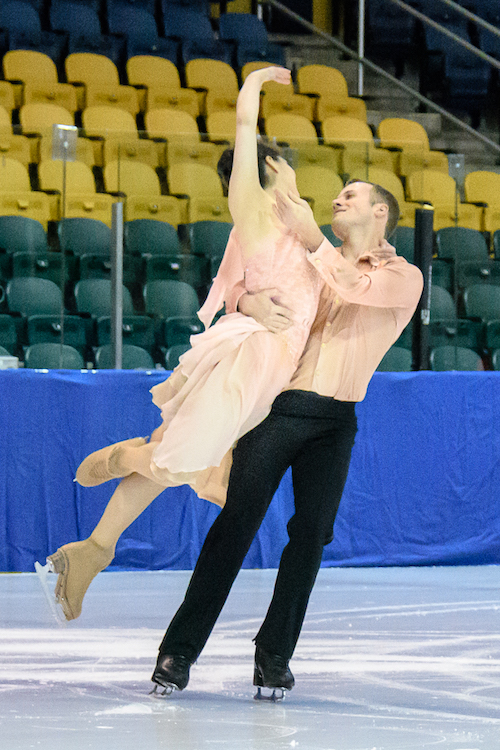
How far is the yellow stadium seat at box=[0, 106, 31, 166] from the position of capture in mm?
4648

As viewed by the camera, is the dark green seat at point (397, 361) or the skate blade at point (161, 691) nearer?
the skate blade at point (161, 691)

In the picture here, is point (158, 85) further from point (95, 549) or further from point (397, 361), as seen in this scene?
point (95, 549)

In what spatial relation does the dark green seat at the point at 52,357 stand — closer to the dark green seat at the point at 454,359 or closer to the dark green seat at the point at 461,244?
the dark green seat at the point at 454,359

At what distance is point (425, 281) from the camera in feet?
17.0

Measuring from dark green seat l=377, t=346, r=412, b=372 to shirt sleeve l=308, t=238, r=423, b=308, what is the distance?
2.54 meters

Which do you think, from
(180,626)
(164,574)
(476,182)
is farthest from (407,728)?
(476,182)

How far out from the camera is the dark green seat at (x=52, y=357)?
15.6 feet

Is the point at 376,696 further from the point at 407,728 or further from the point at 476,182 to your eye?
the point at 476,182

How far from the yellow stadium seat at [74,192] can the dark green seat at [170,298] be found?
1.17ft

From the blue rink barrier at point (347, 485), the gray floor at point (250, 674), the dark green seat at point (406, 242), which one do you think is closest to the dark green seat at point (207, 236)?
the blue rink barrier at point (347, 485)

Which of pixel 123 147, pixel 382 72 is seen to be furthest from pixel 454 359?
pixel 382 72

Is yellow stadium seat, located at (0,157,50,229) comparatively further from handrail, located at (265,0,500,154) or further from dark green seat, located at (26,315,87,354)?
handrail, located at (265,0,500,154)

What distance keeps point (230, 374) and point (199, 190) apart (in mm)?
2443

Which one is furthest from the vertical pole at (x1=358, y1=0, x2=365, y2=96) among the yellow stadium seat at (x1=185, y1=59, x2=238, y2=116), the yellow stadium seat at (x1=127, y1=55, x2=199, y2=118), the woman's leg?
the woman's leg
